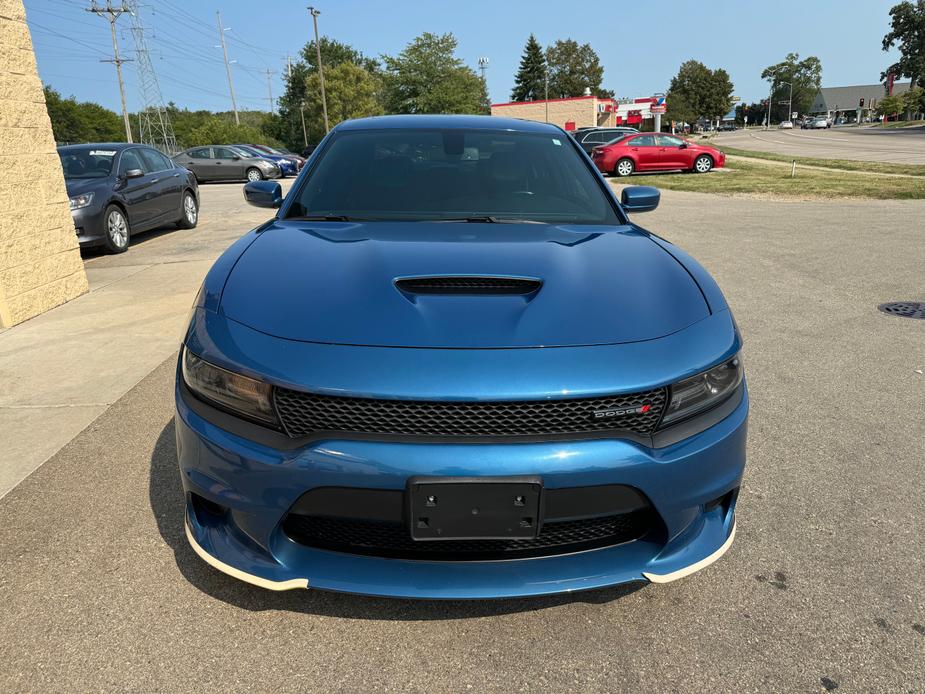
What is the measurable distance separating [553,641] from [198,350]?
137 centimetres

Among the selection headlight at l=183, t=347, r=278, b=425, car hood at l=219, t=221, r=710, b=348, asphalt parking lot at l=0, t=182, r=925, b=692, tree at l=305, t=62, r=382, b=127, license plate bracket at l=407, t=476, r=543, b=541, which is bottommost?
asphalt parking lot at l=0, t=182, r=925, b=692

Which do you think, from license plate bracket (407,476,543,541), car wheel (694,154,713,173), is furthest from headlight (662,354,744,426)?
car wheel (694,154,713,173)

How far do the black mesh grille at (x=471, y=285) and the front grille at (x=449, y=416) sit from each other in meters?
0.46

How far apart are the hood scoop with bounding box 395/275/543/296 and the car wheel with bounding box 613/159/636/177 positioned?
2098 centimetres

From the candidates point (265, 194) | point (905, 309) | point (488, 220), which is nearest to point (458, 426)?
point (488, 220)

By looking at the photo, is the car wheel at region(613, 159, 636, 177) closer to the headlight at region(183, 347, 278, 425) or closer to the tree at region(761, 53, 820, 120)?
the headlight at region(183, 347, 278, 425)

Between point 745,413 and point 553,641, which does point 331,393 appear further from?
point 745,413

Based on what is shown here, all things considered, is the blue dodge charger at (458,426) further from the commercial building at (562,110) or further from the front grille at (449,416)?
the commercial building at (562,110)

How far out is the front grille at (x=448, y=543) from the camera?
181cm

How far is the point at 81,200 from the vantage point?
841 cm

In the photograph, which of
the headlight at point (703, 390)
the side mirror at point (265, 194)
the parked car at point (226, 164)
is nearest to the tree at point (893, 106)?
the parked car at point (226, 164)

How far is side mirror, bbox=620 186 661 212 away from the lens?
3498mm

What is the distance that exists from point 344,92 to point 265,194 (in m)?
75.3

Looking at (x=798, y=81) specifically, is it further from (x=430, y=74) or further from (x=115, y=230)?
(x=115, y=230)
